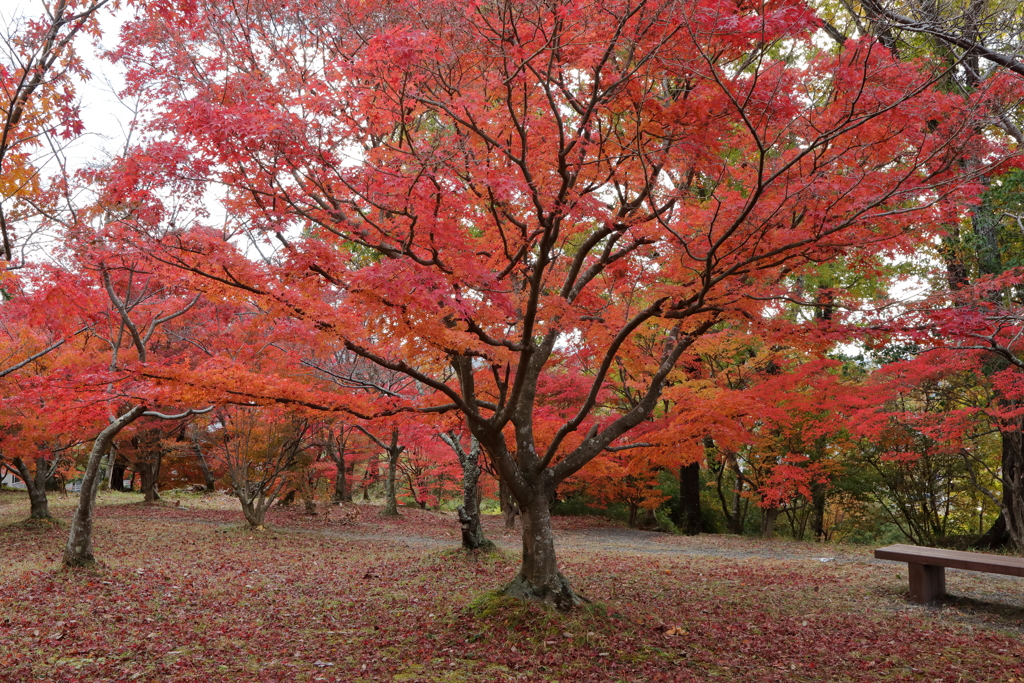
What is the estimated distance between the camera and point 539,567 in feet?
22.3

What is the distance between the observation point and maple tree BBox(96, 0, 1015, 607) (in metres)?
5.18

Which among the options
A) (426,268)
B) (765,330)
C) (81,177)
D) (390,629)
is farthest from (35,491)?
(765,330)

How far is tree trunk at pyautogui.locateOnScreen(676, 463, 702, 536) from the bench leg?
10252 mm

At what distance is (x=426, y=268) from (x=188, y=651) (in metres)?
4.04

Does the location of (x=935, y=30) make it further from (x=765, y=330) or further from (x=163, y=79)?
(x=163, y=79)

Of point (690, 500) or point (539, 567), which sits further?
point (690, 500)

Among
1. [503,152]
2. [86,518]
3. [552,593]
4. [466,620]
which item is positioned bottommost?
[466,620]

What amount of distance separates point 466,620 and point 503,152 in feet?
15.8

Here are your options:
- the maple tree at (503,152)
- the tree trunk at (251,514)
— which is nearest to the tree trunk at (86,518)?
the maple tree at (503,152)

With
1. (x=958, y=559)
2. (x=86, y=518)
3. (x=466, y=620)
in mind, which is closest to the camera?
(x=466, y=620)

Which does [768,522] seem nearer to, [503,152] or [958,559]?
[958,559]

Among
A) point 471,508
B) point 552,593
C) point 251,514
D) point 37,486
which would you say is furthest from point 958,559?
point 37,486

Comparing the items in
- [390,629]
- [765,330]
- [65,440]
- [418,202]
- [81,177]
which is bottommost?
[390,629]

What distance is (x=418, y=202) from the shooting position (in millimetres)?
5562
